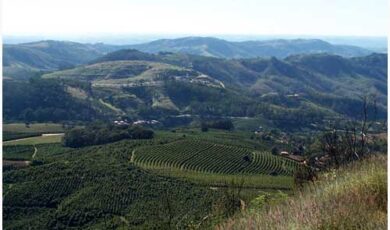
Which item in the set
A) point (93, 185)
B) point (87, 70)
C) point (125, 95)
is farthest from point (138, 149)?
point (87, 70)

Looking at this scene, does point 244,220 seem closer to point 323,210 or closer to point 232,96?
point 323,210

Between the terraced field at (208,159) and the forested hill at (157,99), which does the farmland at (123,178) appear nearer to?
the terraced field at (208,159)

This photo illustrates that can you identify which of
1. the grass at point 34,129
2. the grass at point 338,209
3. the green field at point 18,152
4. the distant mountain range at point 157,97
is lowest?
the distant mountain range at point 157,97

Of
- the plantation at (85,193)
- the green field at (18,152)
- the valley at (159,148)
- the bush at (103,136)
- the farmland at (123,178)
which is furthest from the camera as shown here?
the bush at (103,136)

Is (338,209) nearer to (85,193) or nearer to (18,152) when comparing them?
(85,193)

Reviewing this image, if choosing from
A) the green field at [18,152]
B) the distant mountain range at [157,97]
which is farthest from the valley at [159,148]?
the distant mountain range at [157,97]
